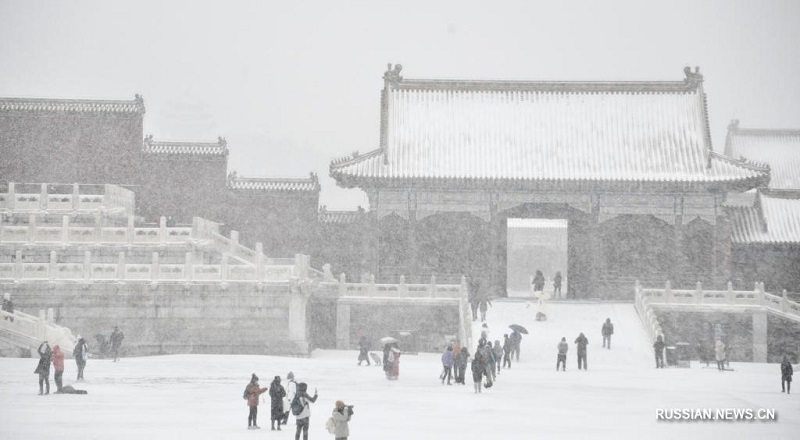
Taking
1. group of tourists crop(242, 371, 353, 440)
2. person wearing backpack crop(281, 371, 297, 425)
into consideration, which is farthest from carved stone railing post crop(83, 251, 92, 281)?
person wearing backpack crop(281, 371, 297, 425)

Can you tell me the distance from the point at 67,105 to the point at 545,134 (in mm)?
20539

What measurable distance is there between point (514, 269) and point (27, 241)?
92.8 ft

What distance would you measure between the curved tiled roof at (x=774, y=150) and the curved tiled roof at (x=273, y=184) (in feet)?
68.1

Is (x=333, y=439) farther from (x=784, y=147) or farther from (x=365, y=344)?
(x=784, y=147)

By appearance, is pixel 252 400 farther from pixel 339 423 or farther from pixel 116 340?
pixel 116 340

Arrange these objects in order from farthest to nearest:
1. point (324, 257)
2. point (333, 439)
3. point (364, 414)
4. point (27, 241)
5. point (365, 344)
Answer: point (324, 257)
point (27, 241)
point (365, 344)
point (364, 414)
point (333, 439)

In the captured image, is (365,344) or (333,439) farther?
(365,344)

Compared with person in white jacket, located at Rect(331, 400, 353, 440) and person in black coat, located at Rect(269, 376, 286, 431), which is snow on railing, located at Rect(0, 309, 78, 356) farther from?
person in white jacket, located at Rect(331, 400, 353, 440)

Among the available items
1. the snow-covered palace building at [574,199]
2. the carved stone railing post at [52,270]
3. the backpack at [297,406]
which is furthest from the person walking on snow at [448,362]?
the carved stone railing post at [52,270]

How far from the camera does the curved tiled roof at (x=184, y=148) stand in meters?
51.4

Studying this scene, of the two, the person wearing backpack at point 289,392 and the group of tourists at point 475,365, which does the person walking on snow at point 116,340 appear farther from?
the person wearing backpack at point 289,392

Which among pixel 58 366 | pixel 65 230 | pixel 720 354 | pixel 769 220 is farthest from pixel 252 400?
pixel 769 220

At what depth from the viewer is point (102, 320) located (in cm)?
3766

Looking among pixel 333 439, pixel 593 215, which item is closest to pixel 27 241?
pixel 593 215
